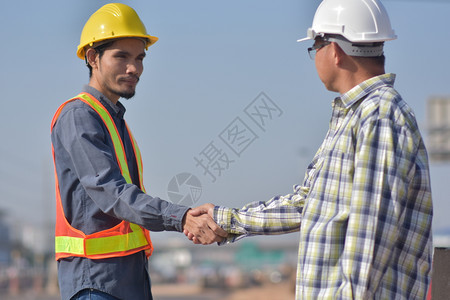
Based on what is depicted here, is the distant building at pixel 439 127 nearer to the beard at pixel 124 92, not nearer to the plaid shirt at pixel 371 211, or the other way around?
the beard at pixel 124 92

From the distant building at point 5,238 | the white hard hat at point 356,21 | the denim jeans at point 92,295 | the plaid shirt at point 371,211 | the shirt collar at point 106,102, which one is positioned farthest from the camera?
the distant building at point 5,238

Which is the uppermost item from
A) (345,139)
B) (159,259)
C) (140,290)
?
(345,139)

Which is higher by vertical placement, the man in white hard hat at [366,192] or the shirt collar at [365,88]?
the shirt collar at [365,88]

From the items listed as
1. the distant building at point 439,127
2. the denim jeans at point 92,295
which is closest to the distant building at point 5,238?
the distant building at point 439,127

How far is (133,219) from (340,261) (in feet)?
4.05

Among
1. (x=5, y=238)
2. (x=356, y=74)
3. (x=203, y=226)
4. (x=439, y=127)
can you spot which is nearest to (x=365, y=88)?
(x=356, y=74)

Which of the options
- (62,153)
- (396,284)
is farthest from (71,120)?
(396,284)

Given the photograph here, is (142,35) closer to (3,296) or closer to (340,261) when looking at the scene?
(340,261)

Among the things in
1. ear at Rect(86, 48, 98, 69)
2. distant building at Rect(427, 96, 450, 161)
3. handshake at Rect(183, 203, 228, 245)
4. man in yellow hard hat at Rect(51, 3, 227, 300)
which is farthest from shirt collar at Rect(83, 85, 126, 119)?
distant building at Rect(427, 96, 450, 161)

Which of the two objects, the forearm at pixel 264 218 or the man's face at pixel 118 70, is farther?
the man's face at pixel 118 70

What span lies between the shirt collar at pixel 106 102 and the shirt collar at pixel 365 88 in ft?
4.66

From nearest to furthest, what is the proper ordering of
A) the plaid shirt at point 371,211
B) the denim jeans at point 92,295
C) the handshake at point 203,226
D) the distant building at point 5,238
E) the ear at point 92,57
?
the plaid shirt at point 371,211 < the denim jeans at point 92,295 < the handshake at point 203,226 < the ear at point 92,57 < the distant building at point 5,238

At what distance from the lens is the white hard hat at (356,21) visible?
3.31 metres

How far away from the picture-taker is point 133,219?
381 centimetres
